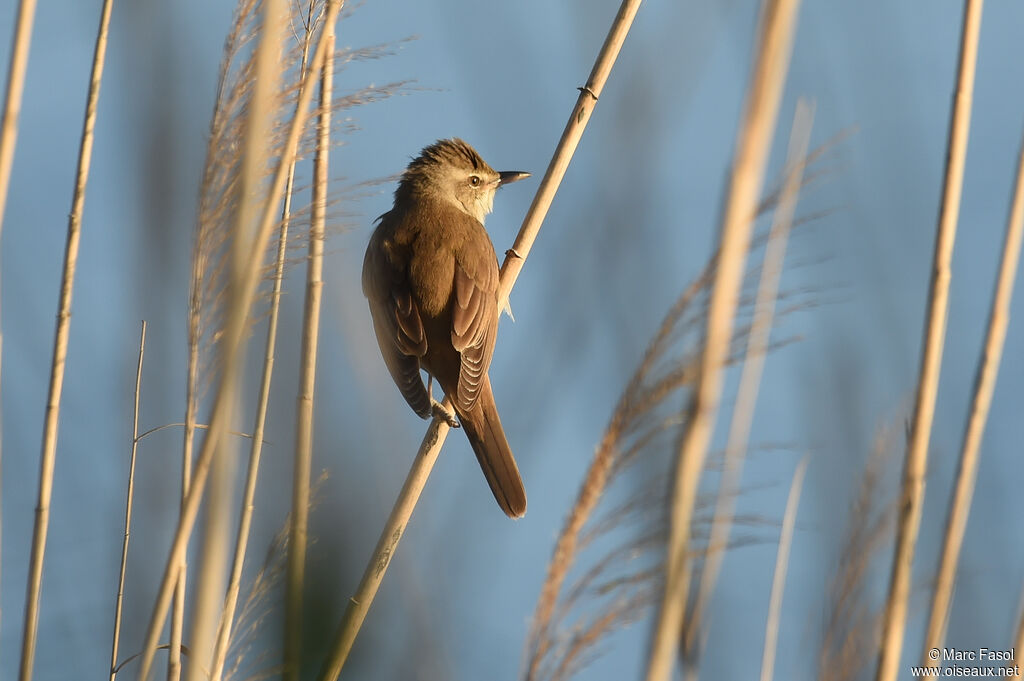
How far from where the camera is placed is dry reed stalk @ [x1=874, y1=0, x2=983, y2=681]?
174cm

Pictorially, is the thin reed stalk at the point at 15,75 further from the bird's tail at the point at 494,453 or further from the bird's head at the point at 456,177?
the bird's head at the point at 456,177

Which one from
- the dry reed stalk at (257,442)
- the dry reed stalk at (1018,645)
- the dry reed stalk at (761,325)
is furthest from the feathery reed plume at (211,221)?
the dry reed stalk at (1018,645)

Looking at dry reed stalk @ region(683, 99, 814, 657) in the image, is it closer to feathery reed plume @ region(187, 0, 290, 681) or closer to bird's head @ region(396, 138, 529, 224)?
feathery reed plume @ region(187, 0, 290, 681)

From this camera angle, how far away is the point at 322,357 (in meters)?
2.54

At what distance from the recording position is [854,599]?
1944 mm

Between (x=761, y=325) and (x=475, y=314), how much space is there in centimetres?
206

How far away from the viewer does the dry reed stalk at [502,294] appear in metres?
2.08

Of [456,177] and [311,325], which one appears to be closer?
[311,325]

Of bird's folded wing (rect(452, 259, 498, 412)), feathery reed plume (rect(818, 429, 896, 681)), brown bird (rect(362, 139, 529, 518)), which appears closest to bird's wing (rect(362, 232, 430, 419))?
brown bird (rect(362, 139, 529, 518))

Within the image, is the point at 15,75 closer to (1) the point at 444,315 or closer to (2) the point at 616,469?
(2) the point at 616,469

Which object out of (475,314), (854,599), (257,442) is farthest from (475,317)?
(854,599)

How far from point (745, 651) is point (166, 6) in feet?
5.81

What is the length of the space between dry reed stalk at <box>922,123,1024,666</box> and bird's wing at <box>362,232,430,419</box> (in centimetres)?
208

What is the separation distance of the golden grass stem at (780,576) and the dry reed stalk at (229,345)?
1177 mm
